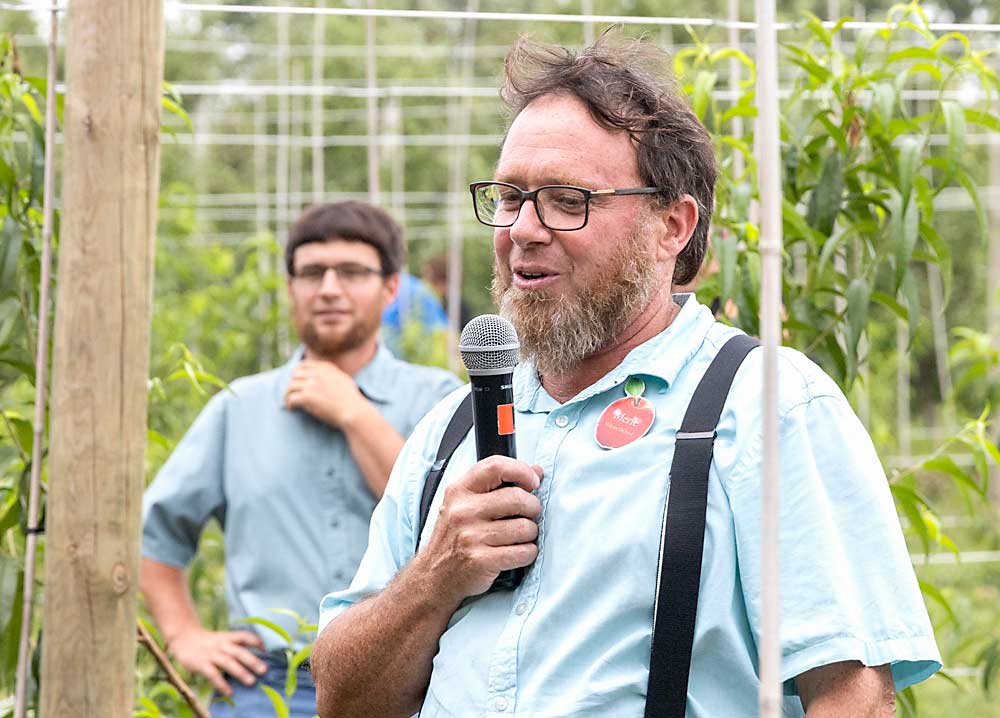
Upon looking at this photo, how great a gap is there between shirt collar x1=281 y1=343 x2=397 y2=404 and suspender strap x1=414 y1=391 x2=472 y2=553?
1.29 meters

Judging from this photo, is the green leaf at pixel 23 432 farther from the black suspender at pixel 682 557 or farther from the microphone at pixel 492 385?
the black suspender at pixel 682 557

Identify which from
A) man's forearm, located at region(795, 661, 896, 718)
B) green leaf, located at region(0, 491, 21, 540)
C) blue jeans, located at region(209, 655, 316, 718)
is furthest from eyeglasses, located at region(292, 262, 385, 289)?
man's forearm, located at region(795, 661, 896, 718)

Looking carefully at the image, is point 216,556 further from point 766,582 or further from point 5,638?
point 766,582

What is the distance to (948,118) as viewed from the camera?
7.43 ft

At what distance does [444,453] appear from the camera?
1733mm

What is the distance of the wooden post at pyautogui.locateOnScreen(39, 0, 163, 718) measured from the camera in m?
1.33

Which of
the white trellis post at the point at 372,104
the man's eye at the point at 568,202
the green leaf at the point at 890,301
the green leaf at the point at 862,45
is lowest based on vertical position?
the green leaf at the point at 890,301

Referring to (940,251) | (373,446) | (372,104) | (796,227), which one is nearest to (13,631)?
(373,446)

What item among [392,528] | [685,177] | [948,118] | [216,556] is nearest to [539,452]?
[392,528]

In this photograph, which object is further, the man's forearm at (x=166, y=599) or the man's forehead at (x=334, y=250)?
the man's forehead at (x=334, y=250)

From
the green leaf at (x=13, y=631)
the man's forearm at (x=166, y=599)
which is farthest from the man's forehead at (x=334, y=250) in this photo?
the green leaf at (x=13, y=631)

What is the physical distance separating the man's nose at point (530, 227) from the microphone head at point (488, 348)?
131 mm

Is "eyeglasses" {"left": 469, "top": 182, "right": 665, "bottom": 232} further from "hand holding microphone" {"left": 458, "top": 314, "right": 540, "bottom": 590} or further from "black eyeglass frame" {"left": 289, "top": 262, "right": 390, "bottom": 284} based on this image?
"black eyeglass frame" {"left": 289, "top": 262, "right": 390, "bottom": 284}

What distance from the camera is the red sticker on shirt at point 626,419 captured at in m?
1.53
